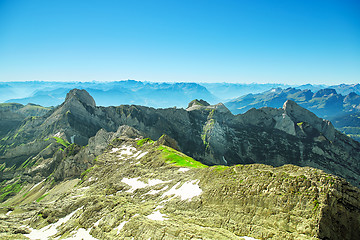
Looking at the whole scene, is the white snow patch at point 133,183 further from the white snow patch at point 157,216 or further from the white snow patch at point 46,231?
the white snow patch at point 157,216

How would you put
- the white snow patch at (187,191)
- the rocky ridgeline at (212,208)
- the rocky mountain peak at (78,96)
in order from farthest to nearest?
the rocky mountain peak at (78,96) → the white snow patch at (187,191) → the rocky ridgeline at (212,208)

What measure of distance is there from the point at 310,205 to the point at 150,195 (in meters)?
25.8

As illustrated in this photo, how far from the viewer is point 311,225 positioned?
17.8 m

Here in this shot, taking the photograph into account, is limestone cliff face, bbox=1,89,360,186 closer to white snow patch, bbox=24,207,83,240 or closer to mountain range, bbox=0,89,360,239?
mountain range, bbox=0,89,360,239

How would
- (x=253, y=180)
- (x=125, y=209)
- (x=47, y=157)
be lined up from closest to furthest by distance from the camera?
(x=253, y=180), (x=125, y=209), (x=47, y=157)

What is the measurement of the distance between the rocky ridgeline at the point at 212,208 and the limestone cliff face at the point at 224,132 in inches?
4073

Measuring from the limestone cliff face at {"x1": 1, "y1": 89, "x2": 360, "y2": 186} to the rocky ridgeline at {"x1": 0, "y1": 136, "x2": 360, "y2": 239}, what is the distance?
103447mm

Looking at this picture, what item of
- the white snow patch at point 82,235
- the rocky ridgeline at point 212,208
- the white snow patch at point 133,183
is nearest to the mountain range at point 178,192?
the rocky ridgeline at point 212,208

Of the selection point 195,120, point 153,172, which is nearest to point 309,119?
point 195,120

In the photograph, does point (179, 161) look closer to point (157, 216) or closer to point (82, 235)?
point (157, 216)

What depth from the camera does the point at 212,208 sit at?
25359mm

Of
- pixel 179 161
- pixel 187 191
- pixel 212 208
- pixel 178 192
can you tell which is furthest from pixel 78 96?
pixel 212 208

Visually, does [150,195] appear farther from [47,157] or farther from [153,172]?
[47,157]

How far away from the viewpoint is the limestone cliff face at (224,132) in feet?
464
